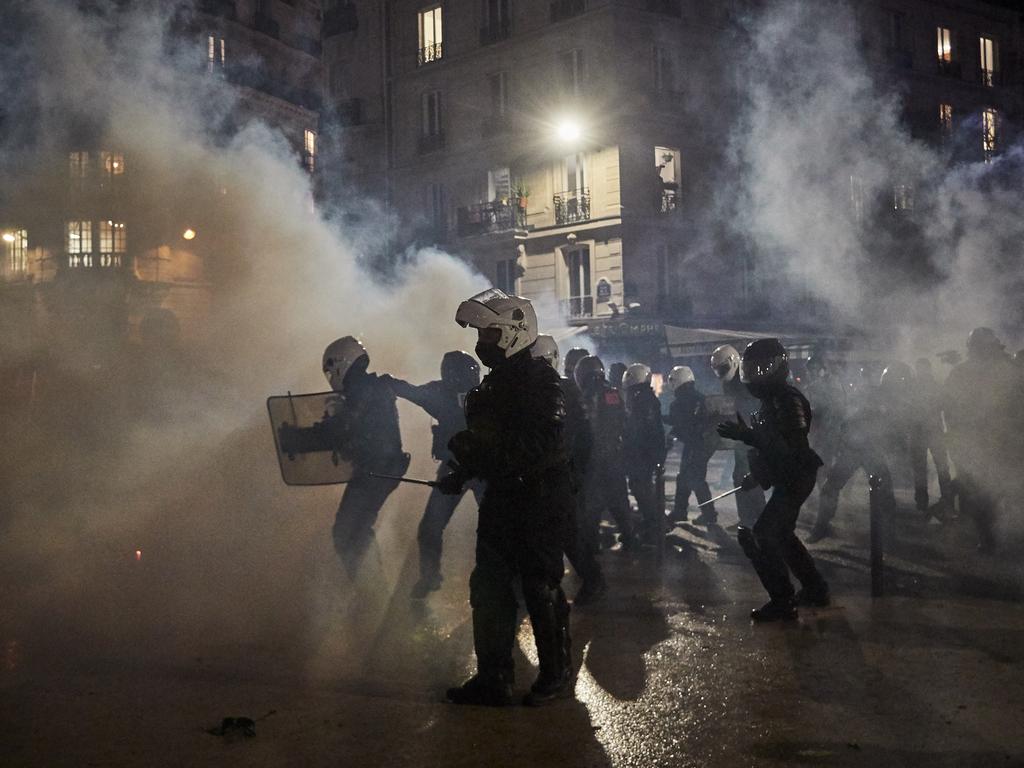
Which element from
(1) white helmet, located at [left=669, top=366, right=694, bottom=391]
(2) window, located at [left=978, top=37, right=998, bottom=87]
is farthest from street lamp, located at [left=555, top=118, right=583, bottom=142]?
(1) white helmet, located at [left=669, top=366, right=694, bottom=391]

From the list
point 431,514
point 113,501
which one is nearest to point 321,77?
point 113,501

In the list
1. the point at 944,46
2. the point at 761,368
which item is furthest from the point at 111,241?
the point at 944,46

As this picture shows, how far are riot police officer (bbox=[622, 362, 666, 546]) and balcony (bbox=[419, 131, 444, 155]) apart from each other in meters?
20.9

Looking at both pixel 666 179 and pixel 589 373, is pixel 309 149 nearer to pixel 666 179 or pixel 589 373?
pixel 666 179

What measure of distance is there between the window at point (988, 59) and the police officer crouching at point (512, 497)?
102ft

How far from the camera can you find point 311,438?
20.0 feet

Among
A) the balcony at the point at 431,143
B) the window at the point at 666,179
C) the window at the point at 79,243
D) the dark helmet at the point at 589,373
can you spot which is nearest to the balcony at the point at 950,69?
the window at the point at 666,179

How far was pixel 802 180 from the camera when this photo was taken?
2439 cm

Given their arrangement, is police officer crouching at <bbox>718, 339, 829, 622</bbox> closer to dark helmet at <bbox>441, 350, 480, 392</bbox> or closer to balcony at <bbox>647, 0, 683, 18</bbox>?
dark helmet at <bbox>441, 350, 480, 392</bbox>

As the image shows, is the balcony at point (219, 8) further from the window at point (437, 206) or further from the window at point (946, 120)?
the window at point (946, 120)

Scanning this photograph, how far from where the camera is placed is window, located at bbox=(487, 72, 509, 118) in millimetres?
27156

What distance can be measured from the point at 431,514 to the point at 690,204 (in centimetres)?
2092

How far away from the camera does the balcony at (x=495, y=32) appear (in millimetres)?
26922

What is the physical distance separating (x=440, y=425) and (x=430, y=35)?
25.0 metres
